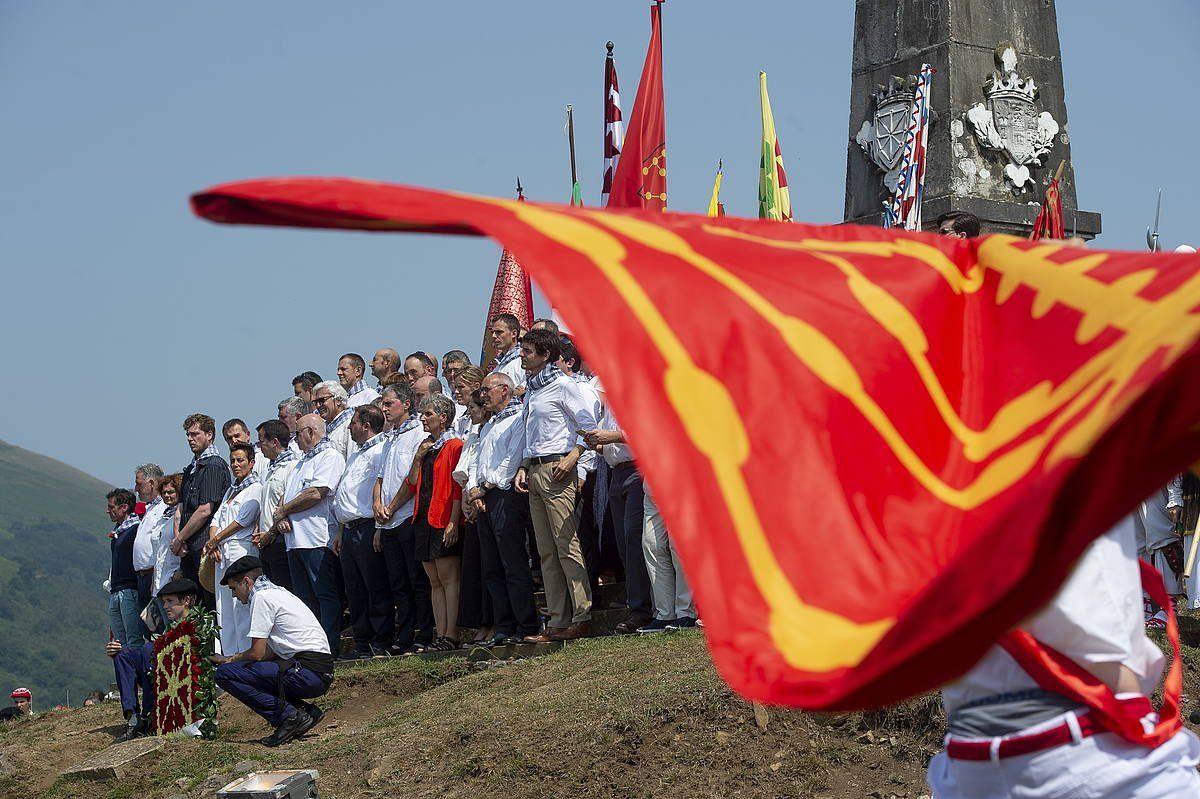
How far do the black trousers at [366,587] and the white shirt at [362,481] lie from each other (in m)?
0.17

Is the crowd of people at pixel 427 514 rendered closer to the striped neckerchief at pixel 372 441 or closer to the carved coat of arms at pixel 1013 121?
the striped neckerchief at pixel 372 441

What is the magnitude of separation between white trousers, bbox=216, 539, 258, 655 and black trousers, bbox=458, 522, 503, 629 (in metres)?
1.66

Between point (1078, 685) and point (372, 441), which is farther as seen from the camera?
point (372, 441)

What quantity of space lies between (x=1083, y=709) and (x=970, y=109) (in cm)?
950

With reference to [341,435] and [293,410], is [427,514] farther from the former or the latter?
[293,410]

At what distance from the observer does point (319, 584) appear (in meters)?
13.8

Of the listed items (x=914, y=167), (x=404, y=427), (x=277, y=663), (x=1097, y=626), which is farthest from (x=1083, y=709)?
(x=404, y=427)

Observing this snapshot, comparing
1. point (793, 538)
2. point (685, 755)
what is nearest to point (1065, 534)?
point (793, 538)

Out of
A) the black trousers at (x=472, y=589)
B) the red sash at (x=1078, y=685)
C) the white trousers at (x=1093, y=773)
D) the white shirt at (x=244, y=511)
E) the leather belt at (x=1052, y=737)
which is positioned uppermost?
the red sash at (x=1078, y=685)

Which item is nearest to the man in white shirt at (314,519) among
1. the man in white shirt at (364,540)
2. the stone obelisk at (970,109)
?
the man in white shirt at (364,540)

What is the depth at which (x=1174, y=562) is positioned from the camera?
1192 cm

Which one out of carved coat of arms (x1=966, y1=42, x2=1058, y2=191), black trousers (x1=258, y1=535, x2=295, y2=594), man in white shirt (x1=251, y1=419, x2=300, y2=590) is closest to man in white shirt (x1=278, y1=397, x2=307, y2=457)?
man in white shirt (x1=251, y1=419, x2=300, y2=590)

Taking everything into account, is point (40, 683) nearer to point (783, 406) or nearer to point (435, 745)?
point (435, 745)

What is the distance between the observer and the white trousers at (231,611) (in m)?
12.1
